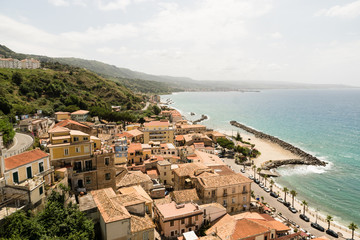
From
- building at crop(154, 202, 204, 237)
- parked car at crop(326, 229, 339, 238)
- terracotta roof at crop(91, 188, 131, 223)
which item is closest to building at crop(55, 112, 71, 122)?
terracotta roof at crop(91, 188, 131, 223)

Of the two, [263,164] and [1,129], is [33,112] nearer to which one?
[1,129]

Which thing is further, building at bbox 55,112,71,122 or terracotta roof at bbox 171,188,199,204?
building at bbox 55,112,71,122

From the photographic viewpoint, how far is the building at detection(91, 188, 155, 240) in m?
17.0

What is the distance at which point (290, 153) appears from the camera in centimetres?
6350

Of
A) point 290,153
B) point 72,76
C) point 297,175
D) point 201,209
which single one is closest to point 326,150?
point 290,153

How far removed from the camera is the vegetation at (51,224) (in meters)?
13.9

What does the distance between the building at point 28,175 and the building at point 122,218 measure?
448 centimetres

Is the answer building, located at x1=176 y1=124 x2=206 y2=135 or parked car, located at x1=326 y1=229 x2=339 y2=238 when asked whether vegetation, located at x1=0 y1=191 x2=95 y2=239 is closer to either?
parked car, located at x1=326 y1=229 x2=339 y2=238

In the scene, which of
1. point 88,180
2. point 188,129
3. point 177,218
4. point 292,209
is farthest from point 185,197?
point 188,129

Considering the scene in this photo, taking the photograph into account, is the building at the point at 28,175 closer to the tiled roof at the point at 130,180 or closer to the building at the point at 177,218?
the tiled roof at the point at 130,180

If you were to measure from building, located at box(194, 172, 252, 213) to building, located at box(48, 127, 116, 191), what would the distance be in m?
11.2

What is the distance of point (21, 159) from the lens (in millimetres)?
18062

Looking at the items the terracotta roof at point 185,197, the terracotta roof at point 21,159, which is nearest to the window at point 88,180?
the terracotta roof at point 21,159

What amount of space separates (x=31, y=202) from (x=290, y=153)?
64.1 metres
